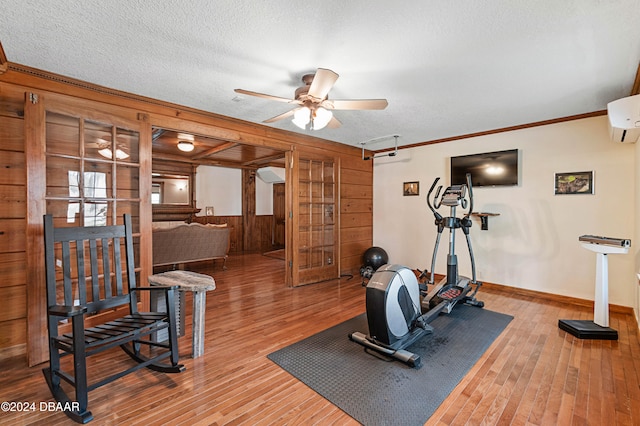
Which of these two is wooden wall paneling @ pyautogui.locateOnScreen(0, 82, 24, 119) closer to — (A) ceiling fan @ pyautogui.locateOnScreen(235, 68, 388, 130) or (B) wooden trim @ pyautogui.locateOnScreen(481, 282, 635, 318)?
(A) ceiling fan @ pyautogui.locateOnScreen(235, 68, 388, 130)

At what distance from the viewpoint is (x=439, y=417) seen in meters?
1.71

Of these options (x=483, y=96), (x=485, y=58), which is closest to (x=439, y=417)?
(x=485, y=58)

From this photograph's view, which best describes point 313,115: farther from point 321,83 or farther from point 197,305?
point 197,305

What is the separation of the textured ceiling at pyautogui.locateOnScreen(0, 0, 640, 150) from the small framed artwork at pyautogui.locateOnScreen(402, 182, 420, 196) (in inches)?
83.4

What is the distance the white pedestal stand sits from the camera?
2.68m

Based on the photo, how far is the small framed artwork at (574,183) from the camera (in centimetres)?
356

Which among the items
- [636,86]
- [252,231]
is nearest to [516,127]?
[636,86]

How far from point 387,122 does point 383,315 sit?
2.61 meters

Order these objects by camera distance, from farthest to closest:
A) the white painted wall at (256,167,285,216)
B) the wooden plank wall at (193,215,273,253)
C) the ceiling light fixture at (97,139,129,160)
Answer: the white painted wall at (256,167,285,216)
the wooden plank wall at (193,215,273,253)
the ceiling light fixture at (97,139,129,160)

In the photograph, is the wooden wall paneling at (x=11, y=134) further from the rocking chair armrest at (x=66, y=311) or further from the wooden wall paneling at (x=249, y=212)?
the wooden wall paneling at (x=249, y=212)

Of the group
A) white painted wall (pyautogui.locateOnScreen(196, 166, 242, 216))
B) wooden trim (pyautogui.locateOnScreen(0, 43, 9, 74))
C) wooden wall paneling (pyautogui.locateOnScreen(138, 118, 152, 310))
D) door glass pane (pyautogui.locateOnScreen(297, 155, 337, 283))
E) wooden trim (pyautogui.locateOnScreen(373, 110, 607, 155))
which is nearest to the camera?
wooden trim (pyautogui.locateOnScreen(0, 43, 9, 74))

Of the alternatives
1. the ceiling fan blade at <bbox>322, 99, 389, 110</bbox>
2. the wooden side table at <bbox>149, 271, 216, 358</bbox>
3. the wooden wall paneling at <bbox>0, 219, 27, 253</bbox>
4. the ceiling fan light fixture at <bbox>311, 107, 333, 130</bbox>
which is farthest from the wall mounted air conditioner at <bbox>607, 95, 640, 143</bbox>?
the wooden wall paneling at <bbox>0, 219, 27, 253</bbox>

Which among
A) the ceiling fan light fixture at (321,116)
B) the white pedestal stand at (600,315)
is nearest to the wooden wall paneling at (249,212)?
the ceiling fan light fixture at (321,116)

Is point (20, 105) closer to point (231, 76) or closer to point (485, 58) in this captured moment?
point (231, 76)
